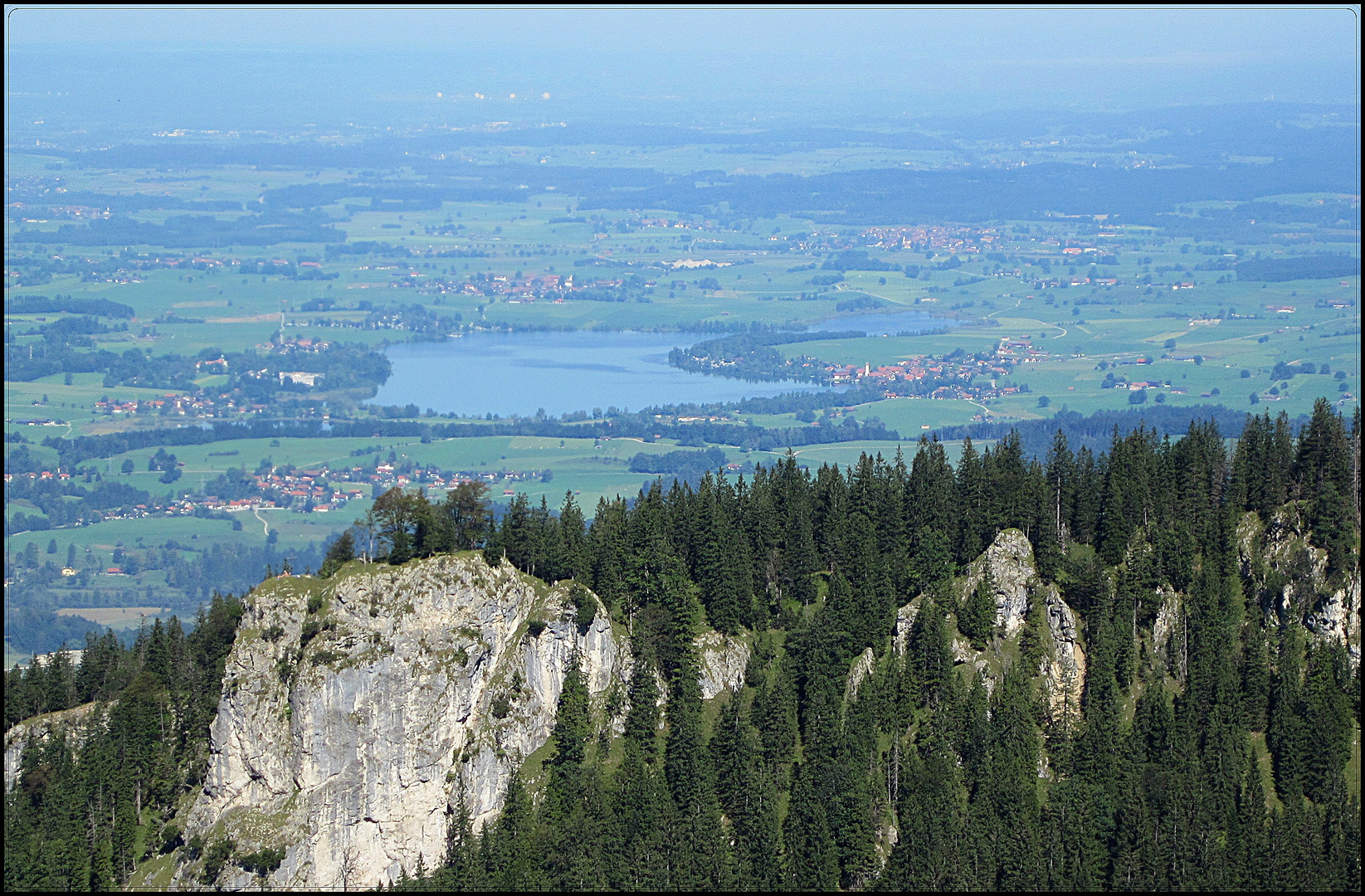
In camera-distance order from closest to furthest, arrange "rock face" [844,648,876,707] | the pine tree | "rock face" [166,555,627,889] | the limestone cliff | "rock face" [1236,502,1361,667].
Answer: "rock face" [166,555,627,889] → the pine tree → "rock face" [1236,502,1361,667] → "rock face" [844,648,876,707] → the limestone cliff

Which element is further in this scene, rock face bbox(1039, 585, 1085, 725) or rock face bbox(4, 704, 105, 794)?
rock face bbox(1039, 585, 1085, 725)

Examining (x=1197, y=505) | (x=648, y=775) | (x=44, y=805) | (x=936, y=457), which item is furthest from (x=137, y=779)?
(x=1197, y=505)

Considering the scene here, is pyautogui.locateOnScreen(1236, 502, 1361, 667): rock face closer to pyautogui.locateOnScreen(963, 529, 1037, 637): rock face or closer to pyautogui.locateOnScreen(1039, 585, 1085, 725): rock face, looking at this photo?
pyautogui.locateOnScreen(1039, 585, 1085, 725): rock face

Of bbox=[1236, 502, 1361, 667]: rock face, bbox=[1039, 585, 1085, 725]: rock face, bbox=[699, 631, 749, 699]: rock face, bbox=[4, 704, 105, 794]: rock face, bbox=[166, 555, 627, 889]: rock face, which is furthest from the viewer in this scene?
bbox=[1039, 585, 1085, 725]: rock face

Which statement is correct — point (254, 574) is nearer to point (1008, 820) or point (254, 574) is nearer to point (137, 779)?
point (137, 779)

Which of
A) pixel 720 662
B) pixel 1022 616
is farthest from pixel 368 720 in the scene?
pixel 1022 616

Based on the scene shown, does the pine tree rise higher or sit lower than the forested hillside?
lower

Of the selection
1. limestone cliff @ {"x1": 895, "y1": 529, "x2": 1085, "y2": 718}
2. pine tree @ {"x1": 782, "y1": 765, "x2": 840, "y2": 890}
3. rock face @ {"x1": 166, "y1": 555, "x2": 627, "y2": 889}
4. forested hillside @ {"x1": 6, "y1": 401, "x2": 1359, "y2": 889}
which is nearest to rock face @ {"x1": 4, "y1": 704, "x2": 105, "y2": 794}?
forested hillside @ {"x1": 6, "y1": 401, "x2": 1359, "y2": 889}
